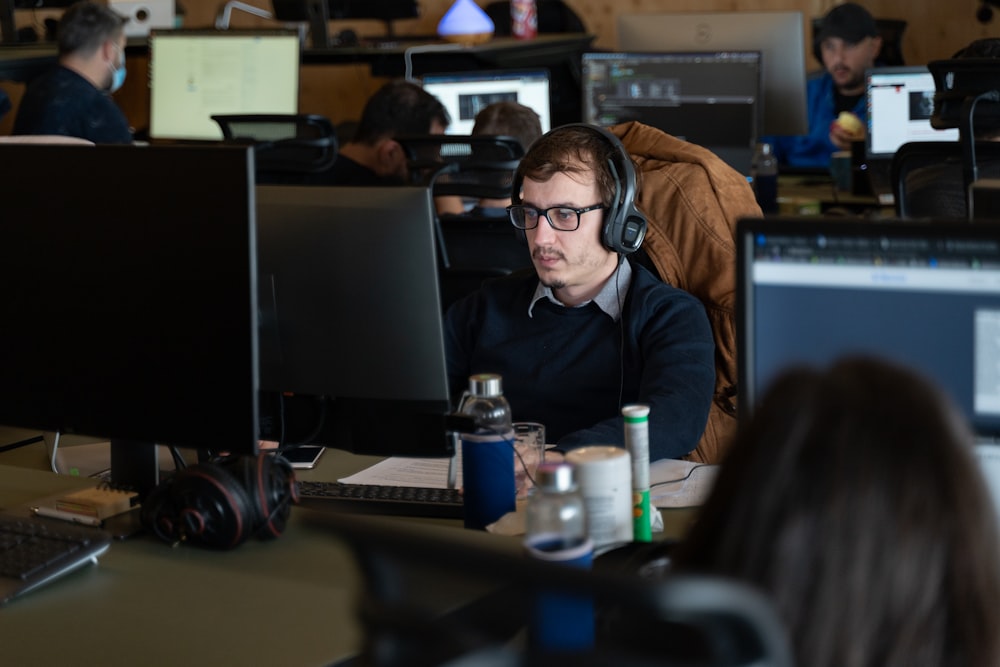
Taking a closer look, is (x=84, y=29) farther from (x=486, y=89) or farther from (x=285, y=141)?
(x=486, y=89)

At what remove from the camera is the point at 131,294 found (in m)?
1.49

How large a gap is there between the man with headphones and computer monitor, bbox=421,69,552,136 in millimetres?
2497

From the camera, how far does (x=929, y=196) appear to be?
9.73 ft

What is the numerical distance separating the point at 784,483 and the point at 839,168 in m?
3.93

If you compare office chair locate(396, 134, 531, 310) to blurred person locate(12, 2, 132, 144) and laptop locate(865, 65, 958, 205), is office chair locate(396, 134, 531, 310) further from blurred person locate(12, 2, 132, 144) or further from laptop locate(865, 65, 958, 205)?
blurred person locate(12, 2, 132, 144)

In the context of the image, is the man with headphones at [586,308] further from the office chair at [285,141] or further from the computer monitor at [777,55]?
the computer monitor at [777,55]

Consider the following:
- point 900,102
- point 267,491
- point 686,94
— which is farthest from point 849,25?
point 267,491

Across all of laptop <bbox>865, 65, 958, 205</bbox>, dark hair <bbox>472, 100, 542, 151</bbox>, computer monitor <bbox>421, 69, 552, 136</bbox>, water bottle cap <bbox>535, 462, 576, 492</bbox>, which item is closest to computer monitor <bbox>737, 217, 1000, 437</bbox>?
water bottle cap <bbox>535, 462, 576, 492</bbox>

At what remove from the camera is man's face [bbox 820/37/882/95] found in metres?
5.02

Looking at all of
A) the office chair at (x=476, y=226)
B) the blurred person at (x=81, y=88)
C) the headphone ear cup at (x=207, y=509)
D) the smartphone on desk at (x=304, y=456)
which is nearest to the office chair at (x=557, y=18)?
the blurred person at (x=81, y=88)

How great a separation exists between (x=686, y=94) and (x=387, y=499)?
2831mm

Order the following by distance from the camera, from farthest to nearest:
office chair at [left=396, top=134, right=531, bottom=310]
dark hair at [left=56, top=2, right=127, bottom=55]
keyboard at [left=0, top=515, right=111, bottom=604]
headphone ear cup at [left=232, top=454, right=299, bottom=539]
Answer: dark hair at [left=56, top=2, right=127, bottom=55]
office chair at [left=396, top=134, right=531, bottom=310]
headphone ear cup at [left=232, top=454, right=299, bottom=539]
keyboard at [left=0, top=515, right=111, bottom=604]

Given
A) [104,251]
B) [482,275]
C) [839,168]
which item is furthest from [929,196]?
[104,251]

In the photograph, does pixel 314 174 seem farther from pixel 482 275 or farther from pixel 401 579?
pixel 401 579
